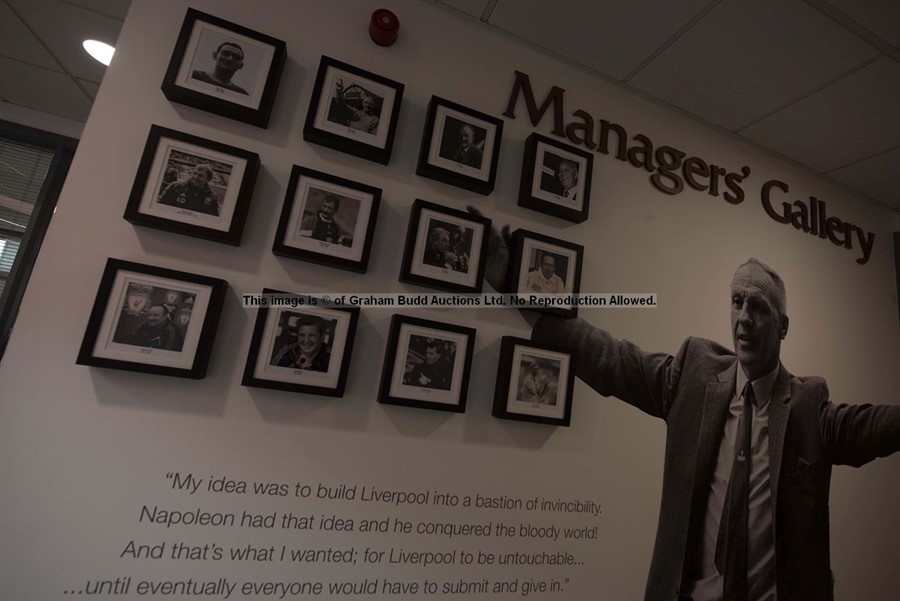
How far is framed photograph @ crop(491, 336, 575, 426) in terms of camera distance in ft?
4.61

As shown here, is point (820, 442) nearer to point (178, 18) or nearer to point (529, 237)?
point (529, 237)

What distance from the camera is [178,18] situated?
4.19 feet

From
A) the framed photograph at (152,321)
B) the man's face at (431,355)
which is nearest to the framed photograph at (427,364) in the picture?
the man's face at (431,355)

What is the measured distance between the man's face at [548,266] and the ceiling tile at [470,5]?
0.91 m

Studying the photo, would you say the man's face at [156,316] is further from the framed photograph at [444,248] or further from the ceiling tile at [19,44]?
the ceiling tile at [19,44]

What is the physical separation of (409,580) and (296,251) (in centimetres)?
99

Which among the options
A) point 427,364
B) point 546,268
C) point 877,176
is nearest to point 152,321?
point 427,364

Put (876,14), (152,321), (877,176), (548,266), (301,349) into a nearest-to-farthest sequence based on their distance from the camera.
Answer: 1. (152,321)
2. (301,349)
3. (876,14)
4. (548,266)
5. (877,176)

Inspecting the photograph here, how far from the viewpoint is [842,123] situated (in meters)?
1.91

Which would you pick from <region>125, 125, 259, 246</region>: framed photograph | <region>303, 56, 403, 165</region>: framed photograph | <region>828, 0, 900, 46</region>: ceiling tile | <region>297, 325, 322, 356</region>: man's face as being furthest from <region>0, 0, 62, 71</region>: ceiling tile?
<region>828, 0, 900, 46</region>: ceiling tile

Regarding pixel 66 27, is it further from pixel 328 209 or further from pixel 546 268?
pixel 546 268

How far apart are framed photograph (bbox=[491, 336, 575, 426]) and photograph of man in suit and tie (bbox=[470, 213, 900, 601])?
0.23 feet

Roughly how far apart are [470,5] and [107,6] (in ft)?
4.42

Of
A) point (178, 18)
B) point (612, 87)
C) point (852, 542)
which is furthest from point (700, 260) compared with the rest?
point (178, 18)
